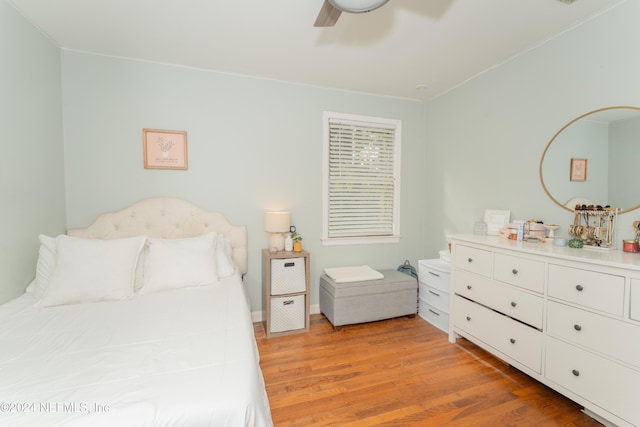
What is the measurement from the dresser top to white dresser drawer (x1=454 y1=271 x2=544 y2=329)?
0.30 m

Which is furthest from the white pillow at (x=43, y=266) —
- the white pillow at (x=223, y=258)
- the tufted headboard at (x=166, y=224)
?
the white pillow at (x=223, y=258)

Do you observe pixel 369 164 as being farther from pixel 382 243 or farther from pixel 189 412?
pixel 189 412

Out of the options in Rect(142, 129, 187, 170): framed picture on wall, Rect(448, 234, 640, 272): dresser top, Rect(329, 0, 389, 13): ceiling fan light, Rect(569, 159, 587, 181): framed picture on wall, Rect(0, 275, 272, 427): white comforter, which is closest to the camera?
Rect(0, 275, 272, 427): white comforter

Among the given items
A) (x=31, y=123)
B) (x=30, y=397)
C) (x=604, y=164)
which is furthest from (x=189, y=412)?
(x=604, y=164)

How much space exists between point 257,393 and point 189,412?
24 centimetres

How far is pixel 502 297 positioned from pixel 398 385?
3.35 ft

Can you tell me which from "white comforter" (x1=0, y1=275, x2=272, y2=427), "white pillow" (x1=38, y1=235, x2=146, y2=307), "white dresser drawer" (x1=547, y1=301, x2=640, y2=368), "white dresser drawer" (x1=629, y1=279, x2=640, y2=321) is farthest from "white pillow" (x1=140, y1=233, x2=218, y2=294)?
"white dresser drawer" (x1=629, y1=279, x2=640, y2=321)

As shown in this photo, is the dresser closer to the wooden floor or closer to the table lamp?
the wooden floor

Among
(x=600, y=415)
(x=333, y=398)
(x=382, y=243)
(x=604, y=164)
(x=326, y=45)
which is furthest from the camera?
(x=382, y=243)

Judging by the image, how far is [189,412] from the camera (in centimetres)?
88

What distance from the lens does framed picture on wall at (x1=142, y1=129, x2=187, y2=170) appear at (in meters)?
2.52

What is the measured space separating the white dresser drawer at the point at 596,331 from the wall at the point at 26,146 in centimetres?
356

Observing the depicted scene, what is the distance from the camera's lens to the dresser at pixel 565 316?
4.53 ft

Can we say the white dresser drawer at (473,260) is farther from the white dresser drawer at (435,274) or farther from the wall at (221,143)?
the wall at (221,143)
